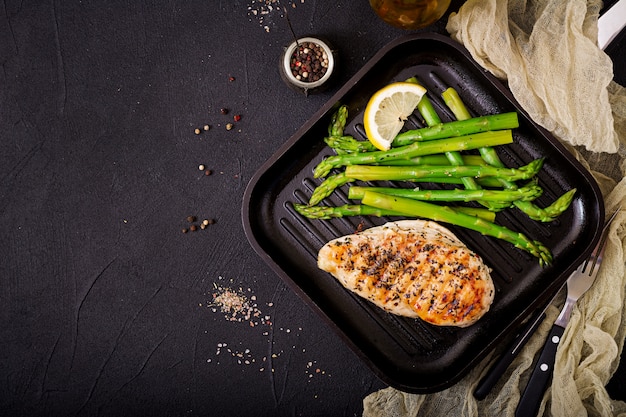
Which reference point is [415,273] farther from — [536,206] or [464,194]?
[536,206]

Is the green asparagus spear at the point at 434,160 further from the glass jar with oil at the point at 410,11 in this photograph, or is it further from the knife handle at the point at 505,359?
the knife handle at the point at 505,359

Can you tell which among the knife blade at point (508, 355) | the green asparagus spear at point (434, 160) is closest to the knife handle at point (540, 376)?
the knife blade at point (508, 355)

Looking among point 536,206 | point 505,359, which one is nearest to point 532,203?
point 536,206

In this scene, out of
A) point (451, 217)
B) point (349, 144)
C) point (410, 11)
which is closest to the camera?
point (410, 11)

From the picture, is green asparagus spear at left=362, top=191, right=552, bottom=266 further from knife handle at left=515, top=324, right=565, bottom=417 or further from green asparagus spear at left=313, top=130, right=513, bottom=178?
knife handle at left=515, top=324, right=565, bottom=417

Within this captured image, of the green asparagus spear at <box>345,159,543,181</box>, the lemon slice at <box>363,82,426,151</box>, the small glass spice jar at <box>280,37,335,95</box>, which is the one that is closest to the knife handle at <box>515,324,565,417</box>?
the green asparagus spear at <box>345,159,543,181</box>

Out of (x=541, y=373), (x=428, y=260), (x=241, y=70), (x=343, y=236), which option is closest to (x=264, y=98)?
(x=241, y=70)
